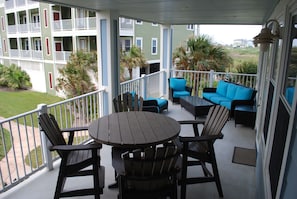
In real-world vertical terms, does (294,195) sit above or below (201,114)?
above

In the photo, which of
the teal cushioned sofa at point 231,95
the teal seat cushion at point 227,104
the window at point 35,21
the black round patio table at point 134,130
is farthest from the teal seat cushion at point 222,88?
the window at point 35,21

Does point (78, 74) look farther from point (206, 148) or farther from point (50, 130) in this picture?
point (206, 148)

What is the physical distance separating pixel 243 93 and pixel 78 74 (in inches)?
314

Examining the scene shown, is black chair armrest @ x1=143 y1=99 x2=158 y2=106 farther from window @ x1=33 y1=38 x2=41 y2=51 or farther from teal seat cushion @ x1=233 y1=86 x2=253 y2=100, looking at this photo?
window @ x1=33 y1=38 x2=41 y2=51

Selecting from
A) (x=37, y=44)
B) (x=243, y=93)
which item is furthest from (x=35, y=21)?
(x=243, y=93)

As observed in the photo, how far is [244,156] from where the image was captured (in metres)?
3.97

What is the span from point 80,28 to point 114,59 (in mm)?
10253

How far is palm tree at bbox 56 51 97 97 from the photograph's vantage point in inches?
427

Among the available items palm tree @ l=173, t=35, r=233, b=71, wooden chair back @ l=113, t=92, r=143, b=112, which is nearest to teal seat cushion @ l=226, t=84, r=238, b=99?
wooden chair back @ l=113, t=92, r=143, b=112

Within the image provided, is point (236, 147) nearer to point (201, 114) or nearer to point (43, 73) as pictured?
point (201, 114)

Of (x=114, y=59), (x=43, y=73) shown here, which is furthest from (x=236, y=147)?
(x=43, y=73)

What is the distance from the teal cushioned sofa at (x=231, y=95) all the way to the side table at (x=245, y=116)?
304 mm

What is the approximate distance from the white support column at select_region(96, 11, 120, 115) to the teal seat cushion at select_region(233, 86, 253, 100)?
3.11 meters

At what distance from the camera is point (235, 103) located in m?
5.64
